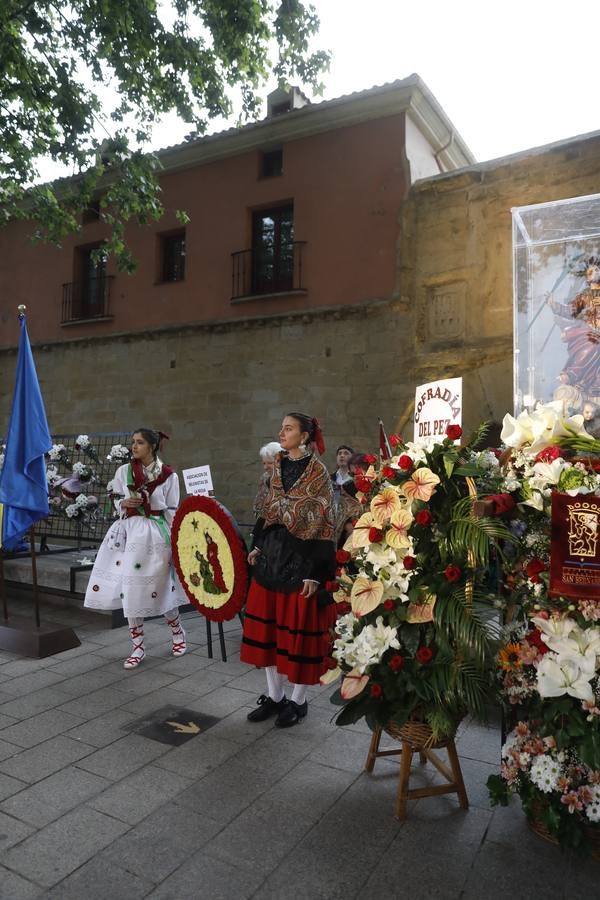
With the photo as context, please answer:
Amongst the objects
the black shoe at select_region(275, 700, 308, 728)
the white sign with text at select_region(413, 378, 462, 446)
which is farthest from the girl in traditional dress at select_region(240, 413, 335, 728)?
the white sign with text at select_region(413, 378, 462, 446)

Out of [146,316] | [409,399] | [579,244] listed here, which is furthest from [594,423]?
[146,316]

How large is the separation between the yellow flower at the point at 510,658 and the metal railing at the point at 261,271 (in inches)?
389

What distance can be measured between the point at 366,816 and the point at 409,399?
7.97 metres

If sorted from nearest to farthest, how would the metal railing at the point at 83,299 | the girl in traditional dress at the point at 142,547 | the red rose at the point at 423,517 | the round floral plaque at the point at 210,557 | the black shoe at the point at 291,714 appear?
1. the red rose at the point at 423,517
2. the black shoe at the point at 291,714
3. the round floral plaque at the point at 210,557
4. the girl in traditional dress at the point at 142,547
5. the metal railing at the point at 83,299

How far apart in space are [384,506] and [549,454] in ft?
2.47

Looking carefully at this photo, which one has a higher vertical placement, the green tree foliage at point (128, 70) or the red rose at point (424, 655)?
the green tree foliage at point (128, 70)

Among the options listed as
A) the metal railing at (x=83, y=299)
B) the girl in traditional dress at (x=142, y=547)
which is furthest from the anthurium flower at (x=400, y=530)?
the metal railing at (x=83, y=299)

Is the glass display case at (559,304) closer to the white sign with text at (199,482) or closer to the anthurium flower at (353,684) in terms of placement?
the white sign with text at (199,482)

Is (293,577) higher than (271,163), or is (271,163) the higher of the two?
(271,163)

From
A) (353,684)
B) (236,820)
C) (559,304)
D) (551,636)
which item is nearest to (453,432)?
(551,636)

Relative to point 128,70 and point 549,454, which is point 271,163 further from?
point 549,454

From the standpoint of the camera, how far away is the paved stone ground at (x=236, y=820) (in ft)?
7.48

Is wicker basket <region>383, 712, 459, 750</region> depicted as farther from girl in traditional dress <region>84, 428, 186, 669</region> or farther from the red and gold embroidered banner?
girl in traditional dress <region>84, 428, 186, 669</region>

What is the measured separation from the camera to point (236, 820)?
105 inches
